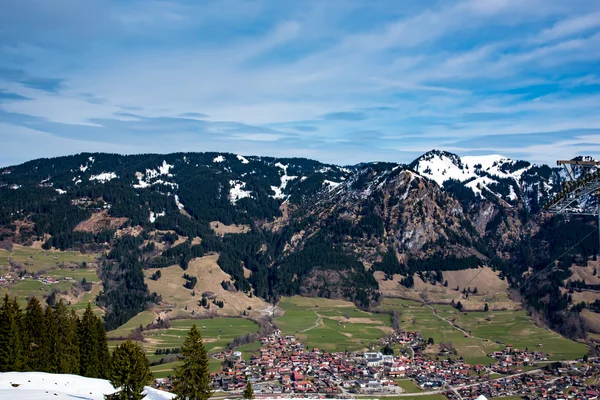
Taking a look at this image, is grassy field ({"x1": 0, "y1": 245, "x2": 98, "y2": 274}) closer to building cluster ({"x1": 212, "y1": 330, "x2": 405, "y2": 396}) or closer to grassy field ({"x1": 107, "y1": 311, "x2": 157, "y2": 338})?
grassy field ({"x1": 107, "y1": 311, "x2": 157, "y2": 338})

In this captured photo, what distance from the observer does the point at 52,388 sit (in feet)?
142

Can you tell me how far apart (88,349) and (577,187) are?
56910 mm

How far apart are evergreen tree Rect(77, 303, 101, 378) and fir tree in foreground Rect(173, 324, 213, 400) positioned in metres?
26.1

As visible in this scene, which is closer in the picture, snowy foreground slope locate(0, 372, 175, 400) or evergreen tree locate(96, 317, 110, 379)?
snowy foreground slope locate(0, 372, 175, 400)

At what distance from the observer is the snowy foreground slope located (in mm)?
39469

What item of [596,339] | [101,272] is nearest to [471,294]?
[596,339]

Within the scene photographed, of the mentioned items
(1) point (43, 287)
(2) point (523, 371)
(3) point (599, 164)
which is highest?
(3) point (599, 164)

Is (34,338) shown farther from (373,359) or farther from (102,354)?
(373,359)

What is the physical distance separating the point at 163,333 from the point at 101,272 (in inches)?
2267

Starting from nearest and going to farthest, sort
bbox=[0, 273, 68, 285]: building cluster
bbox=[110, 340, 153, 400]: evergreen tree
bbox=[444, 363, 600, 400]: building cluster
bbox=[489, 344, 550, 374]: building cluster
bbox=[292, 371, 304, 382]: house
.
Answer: bbox=[110, 340, 153, 400]: evergreen tree → bbox=[444, 363, 600, 400]: building cluster → bbox=[292, 371, 304, 382]: house → bbox=[489, 344, 550, 374]: building cluster → bbox=[0, 273, 68, 285]: building cluster

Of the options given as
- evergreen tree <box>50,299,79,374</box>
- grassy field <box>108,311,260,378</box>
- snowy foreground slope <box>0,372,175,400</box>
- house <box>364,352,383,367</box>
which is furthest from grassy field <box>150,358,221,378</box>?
snowy foreground slope <box>0,372,175,400</box>

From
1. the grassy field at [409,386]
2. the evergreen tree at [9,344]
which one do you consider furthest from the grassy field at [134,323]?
the evergreen tree at [9,344]

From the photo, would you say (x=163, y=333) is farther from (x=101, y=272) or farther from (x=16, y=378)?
(x=16, y=378)

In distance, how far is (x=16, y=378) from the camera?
4472 cm
